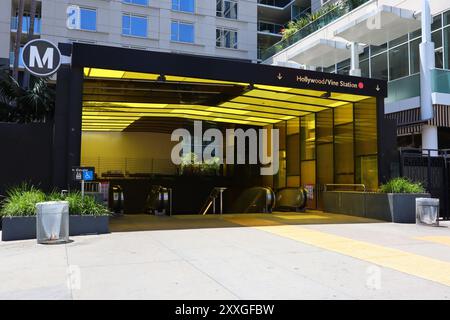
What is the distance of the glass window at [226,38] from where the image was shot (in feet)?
150

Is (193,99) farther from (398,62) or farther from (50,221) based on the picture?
(398,62)

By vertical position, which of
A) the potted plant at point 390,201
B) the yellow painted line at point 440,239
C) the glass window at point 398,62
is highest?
the glass window at point 398,62

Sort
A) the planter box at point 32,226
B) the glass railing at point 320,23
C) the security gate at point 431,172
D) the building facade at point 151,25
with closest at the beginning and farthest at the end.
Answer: the planter box at point 32,226, the security gate at point 431,172, the glass railing at point 320,23, the building facade at point 151,25

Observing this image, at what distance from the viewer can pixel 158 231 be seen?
1143 centimetres

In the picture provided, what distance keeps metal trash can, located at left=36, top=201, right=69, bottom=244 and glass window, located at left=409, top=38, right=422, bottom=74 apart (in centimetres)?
1784

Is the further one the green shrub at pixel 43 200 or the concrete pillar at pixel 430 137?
the concrete pillar at pixel 430 137

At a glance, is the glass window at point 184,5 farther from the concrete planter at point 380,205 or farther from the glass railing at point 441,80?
the concrete planter at point 380,205

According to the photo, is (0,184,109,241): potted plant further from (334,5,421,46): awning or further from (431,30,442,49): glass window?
(431,30,442,49): glass window

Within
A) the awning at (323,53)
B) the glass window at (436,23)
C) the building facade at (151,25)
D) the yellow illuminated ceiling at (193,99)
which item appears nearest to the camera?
the yellow illuminated ceiling at (193,99)

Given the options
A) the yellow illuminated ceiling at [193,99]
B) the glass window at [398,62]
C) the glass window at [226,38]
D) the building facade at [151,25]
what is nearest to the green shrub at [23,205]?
the yellow illuminated ceiling at [193,99]

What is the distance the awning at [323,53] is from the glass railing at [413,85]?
16.3ft

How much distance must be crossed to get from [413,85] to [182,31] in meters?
26.8

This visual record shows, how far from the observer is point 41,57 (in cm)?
1230
